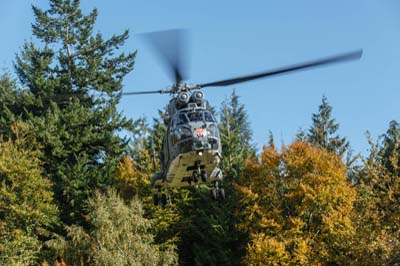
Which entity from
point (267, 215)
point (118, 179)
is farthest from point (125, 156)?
point (267, 215)

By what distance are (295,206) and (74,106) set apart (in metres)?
16.5

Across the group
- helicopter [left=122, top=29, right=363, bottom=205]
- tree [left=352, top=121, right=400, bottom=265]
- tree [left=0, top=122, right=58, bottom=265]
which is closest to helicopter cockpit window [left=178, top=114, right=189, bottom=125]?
helicopter [left=122, top=29, right=363, bottom=205]

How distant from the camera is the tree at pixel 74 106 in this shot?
1359 inches

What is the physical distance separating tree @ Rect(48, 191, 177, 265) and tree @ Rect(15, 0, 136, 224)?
5631 mm

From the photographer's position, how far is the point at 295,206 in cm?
3072

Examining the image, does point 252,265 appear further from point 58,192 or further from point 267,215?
point 58,192

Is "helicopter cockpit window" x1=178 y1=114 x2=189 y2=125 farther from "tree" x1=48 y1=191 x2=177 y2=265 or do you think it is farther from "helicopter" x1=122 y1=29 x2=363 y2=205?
"tree" x1=48 y1=191 x2=177 y2=265

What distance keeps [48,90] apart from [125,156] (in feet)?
22.7

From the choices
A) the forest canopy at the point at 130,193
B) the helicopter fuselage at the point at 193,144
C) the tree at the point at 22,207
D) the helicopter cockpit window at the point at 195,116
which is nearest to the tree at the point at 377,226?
the forest canopy at the point at 130,193

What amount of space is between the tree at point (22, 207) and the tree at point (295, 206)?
11518 mm

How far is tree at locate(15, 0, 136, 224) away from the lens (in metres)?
34.5

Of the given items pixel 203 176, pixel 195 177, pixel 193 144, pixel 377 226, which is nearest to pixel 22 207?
pixel 195 177

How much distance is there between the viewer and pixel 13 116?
35.0 metres

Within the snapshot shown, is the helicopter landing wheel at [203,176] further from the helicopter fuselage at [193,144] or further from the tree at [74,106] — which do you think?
the tree at [74,106]
